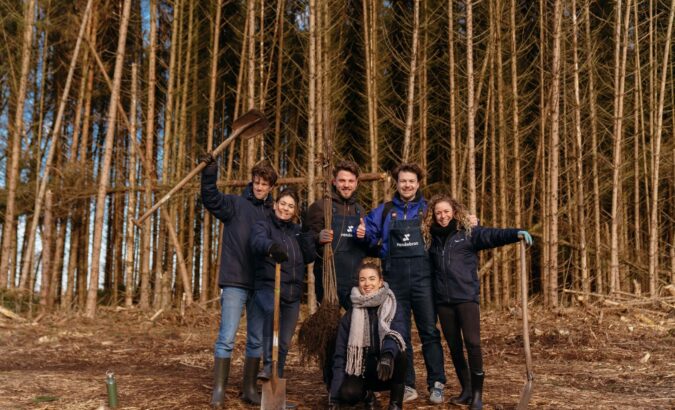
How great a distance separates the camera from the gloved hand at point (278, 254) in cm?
401

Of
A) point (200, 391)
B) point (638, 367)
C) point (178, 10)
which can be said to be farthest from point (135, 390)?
point (178, 10)

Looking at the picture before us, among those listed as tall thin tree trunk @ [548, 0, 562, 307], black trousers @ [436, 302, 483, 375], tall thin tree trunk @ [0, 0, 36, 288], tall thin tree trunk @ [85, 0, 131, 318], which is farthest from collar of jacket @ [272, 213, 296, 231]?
tall thin tree trunk @ [0, 0, 36, 288]

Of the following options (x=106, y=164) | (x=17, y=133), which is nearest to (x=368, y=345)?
(x=106, y=164)

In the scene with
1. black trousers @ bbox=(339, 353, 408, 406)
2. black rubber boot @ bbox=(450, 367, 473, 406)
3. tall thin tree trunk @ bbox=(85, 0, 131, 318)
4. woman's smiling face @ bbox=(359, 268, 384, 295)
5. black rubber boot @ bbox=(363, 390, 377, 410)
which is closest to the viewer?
black trousers @ bbox=(339, 353, 408, 406)

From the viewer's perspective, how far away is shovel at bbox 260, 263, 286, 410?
402cm

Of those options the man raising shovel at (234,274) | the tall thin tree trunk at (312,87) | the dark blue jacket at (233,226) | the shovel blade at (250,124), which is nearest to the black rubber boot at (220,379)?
the man raising shovel at (234,274)

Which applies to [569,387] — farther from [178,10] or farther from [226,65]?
A: [226,65]

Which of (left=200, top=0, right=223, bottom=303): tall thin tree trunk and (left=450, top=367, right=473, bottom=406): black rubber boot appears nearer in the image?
(left=450, top=367, right=473, bottom=406): black rubber boot

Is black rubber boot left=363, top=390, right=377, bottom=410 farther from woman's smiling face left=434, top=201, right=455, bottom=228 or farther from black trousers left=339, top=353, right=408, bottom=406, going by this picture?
woman's smiling face left=434, top=201, right=455, bottom=228

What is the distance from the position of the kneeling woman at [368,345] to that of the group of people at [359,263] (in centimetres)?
5

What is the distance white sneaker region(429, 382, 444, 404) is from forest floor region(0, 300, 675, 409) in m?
0.10

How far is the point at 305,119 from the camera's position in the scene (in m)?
12.8

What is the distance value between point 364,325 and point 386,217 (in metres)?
0.86

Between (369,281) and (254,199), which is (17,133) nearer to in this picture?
(254,199)
